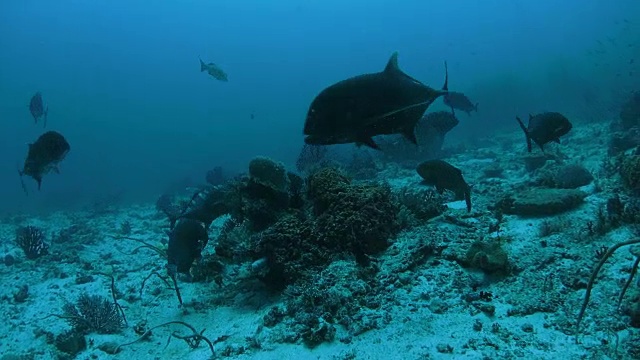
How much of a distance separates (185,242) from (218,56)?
513 feet

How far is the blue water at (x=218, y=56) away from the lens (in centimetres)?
7646

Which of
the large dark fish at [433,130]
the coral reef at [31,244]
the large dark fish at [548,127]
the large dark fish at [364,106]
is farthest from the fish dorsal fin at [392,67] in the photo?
the coral reef at [31,244]

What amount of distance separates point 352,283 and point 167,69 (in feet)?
511

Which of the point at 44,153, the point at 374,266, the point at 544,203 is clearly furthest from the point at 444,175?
the point at 44,153

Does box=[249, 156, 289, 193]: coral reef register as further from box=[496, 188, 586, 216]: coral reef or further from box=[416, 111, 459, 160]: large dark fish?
box=[416, 111, 459, 160]: large dark fish

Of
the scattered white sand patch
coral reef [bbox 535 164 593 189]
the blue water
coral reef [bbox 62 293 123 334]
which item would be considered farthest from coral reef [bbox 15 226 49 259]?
the blue water

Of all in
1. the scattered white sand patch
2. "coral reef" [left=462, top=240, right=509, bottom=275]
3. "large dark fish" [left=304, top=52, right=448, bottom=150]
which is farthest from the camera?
"coral reef" [left=462, top=240, right=509, bottom=275]

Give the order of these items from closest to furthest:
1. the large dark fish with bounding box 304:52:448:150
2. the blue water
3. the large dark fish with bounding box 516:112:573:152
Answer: the large dark fish with bounding box 304:52:448:150, the large dark fish with bounding box 516:112:573:152, the blue water

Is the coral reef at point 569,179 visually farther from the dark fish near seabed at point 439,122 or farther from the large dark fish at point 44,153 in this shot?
the large dark fish at point 44,153

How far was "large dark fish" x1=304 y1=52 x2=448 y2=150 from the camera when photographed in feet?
10.5

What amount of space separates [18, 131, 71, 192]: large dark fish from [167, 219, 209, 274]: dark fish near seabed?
95.8 inches

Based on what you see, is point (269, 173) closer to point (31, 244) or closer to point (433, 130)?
point (31, 244)

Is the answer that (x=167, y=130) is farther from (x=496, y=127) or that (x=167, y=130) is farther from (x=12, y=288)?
(x=12, y=288)

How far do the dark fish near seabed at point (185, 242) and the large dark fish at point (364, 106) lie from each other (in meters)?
2.81
